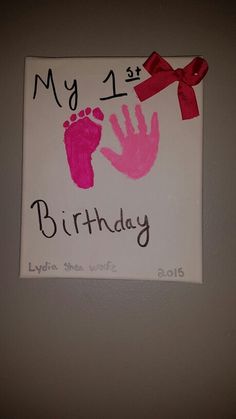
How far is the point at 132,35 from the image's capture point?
863 mm

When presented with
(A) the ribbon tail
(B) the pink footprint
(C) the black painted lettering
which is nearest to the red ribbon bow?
(A) the ribbon tail

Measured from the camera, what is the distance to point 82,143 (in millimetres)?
861

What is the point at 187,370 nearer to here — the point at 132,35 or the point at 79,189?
the point at 79,189

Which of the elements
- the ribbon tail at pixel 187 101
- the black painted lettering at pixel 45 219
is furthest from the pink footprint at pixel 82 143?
the ribbon tail at pixel 187 101

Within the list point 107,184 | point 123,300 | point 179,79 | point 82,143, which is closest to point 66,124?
point 82,143

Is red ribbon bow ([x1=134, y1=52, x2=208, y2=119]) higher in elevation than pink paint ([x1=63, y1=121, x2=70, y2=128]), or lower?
higher

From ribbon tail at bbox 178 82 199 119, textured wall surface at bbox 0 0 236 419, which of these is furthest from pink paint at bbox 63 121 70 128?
ribbon tail at bbox 178 82 199 119

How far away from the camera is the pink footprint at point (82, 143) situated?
2.82ft

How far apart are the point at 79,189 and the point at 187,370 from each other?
0.60m

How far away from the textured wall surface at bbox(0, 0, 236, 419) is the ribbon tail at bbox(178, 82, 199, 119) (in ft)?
0.13

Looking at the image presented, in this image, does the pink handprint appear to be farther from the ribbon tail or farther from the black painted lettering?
the black painted lettering

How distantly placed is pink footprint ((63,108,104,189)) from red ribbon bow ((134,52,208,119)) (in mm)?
154

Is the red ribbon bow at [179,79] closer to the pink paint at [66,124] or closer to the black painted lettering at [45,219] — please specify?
the pink paint at [66,124]

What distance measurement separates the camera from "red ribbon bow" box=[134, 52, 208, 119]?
2.80 feet
